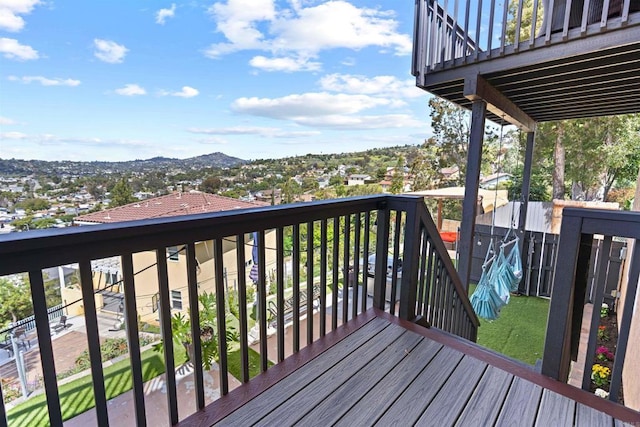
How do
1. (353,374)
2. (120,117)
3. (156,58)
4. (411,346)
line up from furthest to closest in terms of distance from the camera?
(156,58), (120,117), (411,346), (353,374)

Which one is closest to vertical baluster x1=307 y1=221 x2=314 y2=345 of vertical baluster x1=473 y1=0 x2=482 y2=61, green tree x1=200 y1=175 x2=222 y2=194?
vertical baluster x1=473 y1=0 x2=482 y2=61

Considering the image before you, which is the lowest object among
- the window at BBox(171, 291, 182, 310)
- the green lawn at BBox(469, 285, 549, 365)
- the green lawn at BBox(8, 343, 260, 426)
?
the green lawn at BBox(8, 343, 260, 426)

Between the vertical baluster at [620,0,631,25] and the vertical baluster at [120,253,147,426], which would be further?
the vertical baluster at [620,0,631,25]

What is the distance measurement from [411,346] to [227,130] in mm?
19808

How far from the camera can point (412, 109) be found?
2427 cm

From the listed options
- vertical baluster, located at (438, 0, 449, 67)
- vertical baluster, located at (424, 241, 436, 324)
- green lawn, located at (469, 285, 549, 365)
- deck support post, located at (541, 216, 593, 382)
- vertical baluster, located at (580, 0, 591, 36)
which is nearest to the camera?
deck support post, located at (541, 216, 593, 382)

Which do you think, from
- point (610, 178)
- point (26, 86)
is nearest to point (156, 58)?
point (26, 86)

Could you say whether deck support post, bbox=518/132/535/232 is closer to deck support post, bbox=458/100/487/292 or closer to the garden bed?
the garden bed

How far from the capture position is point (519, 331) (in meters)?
5.15

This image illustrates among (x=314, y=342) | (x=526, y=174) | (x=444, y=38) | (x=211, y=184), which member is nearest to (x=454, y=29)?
(x=444, y=38)

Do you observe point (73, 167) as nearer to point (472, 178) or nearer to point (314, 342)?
point (314, 342)

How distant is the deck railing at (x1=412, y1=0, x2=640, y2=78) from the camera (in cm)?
261

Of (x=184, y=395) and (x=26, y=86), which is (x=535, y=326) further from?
(x=26, y=86)

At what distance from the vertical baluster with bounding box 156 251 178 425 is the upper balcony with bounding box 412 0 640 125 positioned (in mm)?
3262
